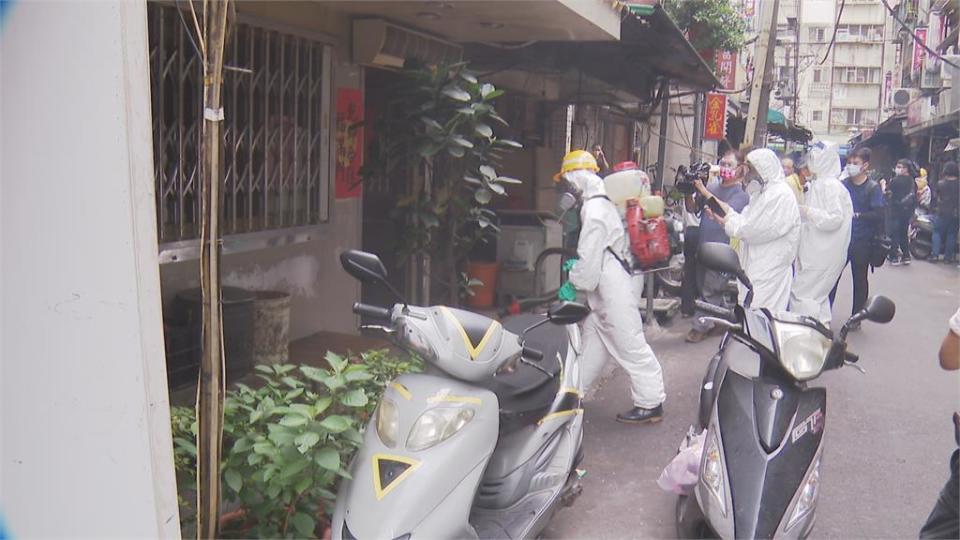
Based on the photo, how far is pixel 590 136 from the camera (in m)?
13.8

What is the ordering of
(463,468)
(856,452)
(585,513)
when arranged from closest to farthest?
(463,468) → (585,513) → (856,452)

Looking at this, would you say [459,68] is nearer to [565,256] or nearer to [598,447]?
[598,447]

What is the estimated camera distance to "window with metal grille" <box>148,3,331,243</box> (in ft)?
14.9

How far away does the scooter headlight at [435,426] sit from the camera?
2.96 m

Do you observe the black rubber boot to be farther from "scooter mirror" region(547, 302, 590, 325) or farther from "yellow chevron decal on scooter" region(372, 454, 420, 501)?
"yellow chevron decal on scooter" region(372, 454, 420, 501)

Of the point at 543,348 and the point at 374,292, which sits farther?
the point at 374,292

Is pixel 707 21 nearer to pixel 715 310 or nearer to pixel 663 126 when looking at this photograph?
pixel 663 126

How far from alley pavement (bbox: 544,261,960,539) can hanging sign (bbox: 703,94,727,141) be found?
32.3 ft

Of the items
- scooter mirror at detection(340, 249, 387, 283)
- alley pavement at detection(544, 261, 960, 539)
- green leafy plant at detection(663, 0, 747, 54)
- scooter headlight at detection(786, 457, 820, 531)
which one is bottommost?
alley pavement at detection(544, 261, 960, 539)

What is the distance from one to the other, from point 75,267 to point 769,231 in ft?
18.0

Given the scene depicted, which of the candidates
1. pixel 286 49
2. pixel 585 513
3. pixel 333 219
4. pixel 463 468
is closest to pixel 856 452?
pixel 585 513

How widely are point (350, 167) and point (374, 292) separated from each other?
1205mm

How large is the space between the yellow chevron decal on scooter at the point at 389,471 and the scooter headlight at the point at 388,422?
0.06 m

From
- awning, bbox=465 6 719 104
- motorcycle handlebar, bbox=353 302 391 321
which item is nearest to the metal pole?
awning, bbox=465 6 719 104
